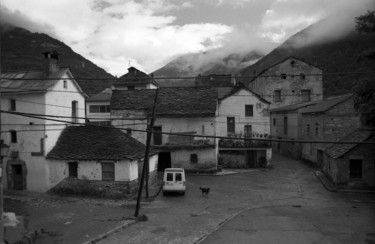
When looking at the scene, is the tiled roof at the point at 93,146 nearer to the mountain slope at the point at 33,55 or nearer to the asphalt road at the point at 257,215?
the asphalt road at the point at 257,215

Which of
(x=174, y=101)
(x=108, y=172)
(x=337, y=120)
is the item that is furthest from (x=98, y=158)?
(x=337, y=120)

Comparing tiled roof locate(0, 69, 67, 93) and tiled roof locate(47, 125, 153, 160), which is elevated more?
tiled roof locate(0, 69, 67, 93)

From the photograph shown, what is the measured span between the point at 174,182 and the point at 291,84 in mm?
32629

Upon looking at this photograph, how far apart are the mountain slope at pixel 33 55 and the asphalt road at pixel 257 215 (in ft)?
61.6

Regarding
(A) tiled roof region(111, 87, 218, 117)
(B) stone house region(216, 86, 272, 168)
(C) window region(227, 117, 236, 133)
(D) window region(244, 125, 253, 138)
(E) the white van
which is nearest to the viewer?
(E) the white van

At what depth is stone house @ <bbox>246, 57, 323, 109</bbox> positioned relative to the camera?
51.1 m

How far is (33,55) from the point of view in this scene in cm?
5212

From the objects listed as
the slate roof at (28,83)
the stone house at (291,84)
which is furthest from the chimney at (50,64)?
the stone house at (291,84)

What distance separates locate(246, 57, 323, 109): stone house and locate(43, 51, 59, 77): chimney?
105 feet

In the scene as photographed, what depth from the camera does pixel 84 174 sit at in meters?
24.6

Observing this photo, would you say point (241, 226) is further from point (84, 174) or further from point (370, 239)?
point (84, 174)

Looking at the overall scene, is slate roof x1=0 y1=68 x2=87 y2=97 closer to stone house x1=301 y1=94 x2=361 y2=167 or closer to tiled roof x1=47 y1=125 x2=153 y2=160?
tiled roof x1=47 y1=125 x2=153 y2=160

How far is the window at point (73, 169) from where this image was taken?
24.9m

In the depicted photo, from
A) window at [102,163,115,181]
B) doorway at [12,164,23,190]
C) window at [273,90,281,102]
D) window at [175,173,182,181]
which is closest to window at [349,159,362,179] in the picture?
window at [175,173,182,181]
